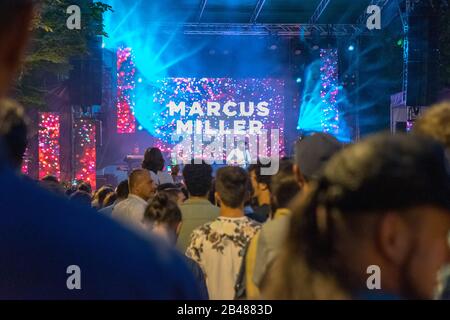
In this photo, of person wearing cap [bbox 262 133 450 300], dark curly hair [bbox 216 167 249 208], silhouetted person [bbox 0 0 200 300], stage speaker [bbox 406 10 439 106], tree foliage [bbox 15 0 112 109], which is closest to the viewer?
silhouetted person [bbox 0 0 200 300]

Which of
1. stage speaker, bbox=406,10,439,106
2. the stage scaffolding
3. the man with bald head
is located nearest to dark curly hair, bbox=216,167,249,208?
the man with bald head

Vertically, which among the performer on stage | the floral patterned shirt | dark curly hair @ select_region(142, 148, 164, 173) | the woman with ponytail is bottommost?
the floral patterned shirt

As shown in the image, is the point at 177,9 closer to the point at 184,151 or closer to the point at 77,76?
the point at 184,151

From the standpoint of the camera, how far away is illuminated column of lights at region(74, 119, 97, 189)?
66.0 feet

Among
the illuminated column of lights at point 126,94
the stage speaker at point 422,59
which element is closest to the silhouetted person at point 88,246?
the stage speaker at point 422,59

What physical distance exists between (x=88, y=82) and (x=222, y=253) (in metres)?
12.3

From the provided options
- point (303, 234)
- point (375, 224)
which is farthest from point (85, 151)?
point (375, 224)

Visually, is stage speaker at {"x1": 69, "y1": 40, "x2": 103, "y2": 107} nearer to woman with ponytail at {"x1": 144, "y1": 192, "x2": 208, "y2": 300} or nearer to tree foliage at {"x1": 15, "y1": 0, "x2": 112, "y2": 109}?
tree foliage at {"x1": 15, "y1": 0, "x2": 112, "y2": 109}

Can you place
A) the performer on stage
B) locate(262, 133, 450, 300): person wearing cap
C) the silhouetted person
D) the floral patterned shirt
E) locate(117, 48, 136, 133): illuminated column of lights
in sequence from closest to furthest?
the silhouetted person → locate(262, 133, 450, 300): person wearing cap → the floral patterned shirt → the performer on stage → locate(117, 48, 136, 133): illuminated column of lights

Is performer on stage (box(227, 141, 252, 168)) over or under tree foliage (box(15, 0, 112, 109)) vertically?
under

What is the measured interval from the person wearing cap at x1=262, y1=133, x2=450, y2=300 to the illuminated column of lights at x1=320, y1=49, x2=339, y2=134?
22.1 metres

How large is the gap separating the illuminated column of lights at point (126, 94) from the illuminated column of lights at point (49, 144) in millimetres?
2685

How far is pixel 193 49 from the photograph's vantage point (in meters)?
25.1
